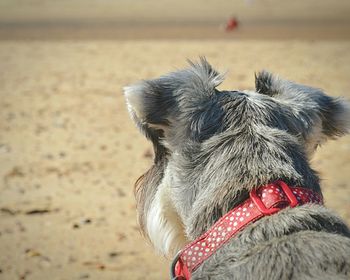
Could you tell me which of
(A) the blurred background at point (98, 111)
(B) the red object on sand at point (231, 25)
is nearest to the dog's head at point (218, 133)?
(A) the blurred background at point (98, 111)

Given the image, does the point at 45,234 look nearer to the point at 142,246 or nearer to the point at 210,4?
the point at 142,246

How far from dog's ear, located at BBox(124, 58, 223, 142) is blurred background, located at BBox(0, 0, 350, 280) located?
0.67 metres

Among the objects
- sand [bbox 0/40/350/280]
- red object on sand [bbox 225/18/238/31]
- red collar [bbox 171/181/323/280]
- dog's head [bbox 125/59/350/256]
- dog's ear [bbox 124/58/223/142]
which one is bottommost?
sand [bbox 0/40/350/280]

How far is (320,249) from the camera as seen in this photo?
2082 millimetres

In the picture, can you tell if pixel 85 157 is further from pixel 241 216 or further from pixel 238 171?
pixel 241 216

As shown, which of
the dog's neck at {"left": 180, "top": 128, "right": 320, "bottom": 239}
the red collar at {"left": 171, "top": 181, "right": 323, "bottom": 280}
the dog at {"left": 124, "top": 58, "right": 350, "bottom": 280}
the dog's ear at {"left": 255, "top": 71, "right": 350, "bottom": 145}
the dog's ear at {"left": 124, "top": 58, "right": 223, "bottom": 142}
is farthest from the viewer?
the dog's ear at {"left": 255, "top": 71, "right": 350, "bottom": 145}

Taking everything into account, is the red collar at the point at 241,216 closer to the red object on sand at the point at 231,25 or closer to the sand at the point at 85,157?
the sand at the point at 85,157

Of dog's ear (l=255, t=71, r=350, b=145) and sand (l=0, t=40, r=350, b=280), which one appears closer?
dog's ear (l=255, t=71, r=350, b=145)

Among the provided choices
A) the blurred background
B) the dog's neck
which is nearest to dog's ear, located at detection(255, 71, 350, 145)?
the dog's neck

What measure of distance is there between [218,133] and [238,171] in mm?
229

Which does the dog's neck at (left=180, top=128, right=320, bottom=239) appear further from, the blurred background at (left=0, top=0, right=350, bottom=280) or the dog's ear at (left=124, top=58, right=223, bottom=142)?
the blurred background at (left=0, top=0, right=350, bottom=280)

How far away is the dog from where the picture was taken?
2.15 metres

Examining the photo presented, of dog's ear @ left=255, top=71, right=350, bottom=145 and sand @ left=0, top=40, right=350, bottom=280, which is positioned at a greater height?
dog's ear @ left=255, top=71, right=350, bottom=145

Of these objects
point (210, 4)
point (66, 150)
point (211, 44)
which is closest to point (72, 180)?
point (66, 150)
